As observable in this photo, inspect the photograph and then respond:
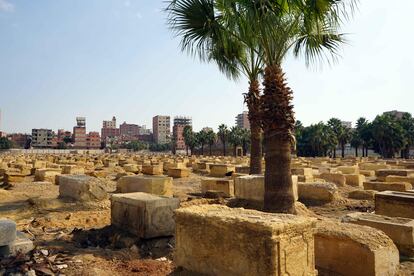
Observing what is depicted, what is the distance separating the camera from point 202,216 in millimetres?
4492

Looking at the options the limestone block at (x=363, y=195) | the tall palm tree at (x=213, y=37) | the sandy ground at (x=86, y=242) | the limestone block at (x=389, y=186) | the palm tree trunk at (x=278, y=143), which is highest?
the tall palm tree at (x=213, y=37)

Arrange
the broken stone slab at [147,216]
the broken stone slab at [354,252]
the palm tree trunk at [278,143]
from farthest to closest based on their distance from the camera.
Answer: the palm tree trunk at [278,143]
the broken stone slab at [147,216]
the broken stone slab at [354,252]

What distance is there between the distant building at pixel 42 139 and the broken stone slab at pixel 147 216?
170 m

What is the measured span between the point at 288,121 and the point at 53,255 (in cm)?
513

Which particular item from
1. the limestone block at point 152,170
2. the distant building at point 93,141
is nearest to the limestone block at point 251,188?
the limestone block at point 152,170

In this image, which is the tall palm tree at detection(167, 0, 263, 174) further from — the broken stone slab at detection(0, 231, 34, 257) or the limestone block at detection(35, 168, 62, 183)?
the limestone block at detection(35, 168, 62, 183)

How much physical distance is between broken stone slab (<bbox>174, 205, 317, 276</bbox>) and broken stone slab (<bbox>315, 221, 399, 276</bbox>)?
123 cm

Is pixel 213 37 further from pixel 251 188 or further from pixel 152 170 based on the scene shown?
pixel 152 170

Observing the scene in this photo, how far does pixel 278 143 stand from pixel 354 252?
2959mm

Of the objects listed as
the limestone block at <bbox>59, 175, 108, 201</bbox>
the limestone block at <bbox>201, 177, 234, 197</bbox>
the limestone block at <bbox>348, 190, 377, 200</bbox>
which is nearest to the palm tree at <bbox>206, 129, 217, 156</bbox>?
the limestone block at <bbox>201, 177, 234, 197</bbox>

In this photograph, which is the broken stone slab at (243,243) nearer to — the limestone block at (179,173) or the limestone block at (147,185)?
the limestone block at (147,185)

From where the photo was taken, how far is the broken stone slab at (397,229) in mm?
6004

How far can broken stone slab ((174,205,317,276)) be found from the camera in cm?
372

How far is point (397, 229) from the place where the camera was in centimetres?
615
